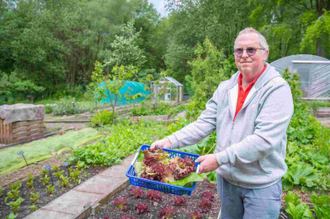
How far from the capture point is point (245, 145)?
1393 mm

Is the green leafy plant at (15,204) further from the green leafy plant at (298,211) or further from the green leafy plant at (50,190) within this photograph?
the green leafy plant at (298,211)

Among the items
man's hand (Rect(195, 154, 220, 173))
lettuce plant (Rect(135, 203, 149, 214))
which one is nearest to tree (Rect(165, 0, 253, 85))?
lettuce plant (Rect(135, 203, 149, 214))

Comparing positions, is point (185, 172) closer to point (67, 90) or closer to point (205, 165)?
point (205, 165)

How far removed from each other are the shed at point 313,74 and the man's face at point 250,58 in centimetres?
1459

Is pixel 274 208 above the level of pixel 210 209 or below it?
above

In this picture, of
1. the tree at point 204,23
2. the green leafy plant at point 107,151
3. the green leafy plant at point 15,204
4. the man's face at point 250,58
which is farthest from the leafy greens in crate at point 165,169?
the tree at point 204,23

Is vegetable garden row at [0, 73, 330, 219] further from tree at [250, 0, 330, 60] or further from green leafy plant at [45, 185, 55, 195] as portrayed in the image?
tree at [250, 0, 330, 60]

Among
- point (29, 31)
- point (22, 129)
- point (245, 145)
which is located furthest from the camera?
point (29, 31)

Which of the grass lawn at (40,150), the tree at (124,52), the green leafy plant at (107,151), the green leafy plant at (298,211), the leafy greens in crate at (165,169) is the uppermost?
the tree at (124,52)

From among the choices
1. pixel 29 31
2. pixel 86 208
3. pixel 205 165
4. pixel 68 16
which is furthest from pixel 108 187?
pixel 68 16

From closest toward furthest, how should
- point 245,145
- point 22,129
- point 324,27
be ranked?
1. point 245,145
2. point 22,129
3. point 324,27

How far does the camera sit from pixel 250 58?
5.16 ft

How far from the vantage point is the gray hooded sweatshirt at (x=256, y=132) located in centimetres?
140

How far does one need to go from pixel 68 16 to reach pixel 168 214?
23.0 meters
